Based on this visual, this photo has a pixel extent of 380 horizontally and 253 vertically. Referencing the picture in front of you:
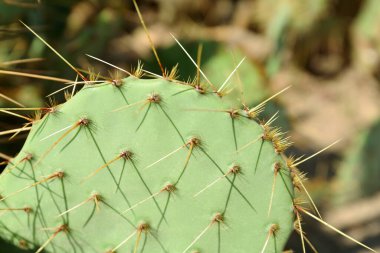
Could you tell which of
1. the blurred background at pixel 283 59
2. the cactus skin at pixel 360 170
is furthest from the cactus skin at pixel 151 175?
the cactus skin at pixel 360 170

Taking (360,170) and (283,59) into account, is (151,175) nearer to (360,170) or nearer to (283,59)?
(360,170)

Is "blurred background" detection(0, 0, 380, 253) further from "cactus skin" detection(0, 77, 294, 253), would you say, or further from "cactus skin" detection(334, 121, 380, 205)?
"cactus skin" detection(0, 77, 294, 253)

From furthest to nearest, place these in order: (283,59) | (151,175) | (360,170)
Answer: (283,59) < (360,170) < (151,175)

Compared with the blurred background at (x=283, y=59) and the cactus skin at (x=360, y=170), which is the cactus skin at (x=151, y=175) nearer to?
the blurred background at (x=283, y=59)

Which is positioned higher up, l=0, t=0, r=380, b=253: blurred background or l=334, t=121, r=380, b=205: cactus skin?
l=0, t=0, r=380, b=253: blurred background

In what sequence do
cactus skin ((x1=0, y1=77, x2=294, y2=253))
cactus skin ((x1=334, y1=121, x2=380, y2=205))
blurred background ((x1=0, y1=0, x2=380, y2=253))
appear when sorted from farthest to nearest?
cactus skin ((x1=334, y1=121, x2=380, y2=205)) → blurred background ((x1=0, y1=0, x2=380, y2=253)) → cactus skin ((x1=0, y1=77, x2=294, y2=253))

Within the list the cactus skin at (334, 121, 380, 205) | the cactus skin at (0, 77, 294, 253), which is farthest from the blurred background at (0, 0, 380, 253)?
the cactus skin at (0, 77, 294, 253)

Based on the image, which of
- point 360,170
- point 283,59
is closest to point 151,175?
point 360,170
